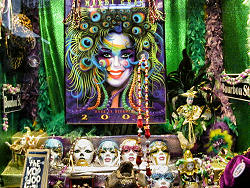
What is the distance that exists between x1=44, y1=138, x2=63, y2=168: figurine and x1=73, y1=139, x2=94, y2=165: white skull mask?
0.57ft

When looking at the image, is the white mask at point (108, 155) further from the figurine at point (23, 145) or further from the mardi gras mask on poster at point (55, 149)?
the figurine at point (23, 145)

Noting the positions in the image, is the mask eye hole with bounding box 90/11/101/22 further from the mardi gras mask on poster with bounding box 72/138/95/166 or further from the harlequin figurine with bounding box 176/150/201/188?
the harlequin figurine with bounding box 176/150/201/188

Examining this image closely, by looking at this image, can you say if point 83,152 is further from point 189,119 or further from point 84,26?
point 84,26

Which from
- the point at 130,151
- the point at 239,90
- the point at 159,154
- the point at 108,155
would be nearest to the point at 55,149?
the point at 108,155

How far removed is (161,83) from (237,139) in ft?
3.67

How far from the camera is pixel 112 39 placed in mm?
3252

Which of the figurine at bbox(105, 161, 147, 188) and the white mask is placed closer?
the figurine at bbox(105, 161, 147, 188)

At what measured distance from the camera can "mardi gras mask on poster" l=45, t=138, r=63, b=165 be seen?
3.00 metres

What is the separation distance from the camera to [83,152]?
3.03 metres

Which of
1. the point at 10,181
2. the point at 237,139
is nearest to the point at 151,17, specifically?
the point at 237,139

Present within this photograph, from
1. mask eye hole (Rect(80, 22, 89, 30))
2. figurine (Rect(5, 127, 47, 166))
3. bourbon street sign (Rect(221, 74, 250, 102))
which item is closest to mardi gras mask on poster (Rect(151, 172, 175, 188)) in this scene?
bourbon street sign (Rect(221, 74, 250, 102))

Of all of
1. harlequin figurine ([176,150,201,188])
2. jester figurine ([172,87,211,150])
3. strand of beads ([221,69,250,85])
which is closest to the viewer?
strand of beads ([221,69,250,85])

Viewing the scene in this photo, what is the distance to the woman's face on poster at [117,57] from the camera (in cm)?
324

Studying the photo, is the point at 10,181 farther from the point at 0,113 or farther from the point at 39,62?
the point at 39,62
